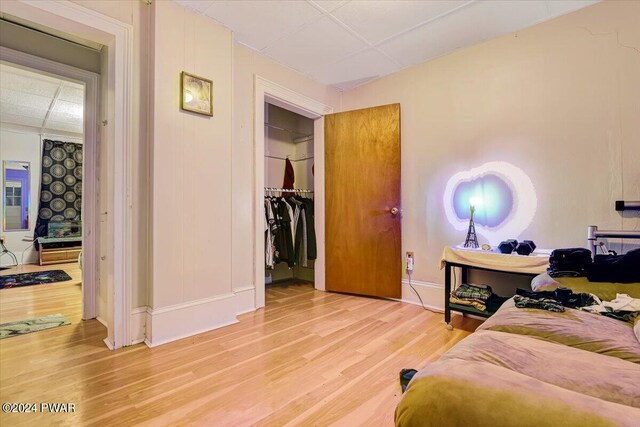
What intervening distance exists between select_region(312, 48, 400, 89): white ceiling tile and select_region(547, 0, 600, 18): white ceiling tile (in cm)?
126

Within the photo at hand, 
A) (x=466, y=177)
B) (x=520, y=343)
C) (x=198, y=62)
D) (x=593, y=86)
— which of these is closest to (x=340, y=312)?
(x=466, y=177)

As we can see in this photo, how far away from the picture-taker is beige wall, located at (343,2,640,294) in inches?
77.5

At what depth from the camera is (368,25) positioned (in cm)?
231

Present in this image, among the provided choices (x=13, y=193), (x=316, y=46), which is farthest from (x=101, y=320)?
(x=13, y=193)

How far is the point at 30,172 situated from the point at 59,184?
1.48ft

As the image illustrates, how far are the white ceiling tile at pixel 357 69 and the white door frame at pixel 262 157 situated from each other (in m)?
0.31

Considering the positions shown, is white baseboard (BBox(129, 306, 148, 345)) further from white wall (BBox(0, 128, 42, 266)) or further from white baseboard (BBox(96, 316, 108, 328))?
white wall (BBox(0, 128, 42, 266))

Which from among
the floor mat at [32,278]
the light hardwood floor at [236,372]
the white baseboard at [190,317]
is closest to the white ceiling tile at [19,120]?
the floor mat at [32,278]

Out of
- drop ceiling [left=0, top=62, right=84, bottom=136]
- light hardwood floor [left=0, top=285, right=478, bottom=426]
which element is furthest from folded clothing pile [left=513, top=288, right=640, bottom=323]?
drop ceiling [left=0, top=62, right=84, bottom=136]

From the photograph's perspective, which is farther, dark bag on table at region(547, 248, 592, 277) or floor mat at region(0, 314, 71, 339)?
floor mat at region(0, 314, 71, 339)

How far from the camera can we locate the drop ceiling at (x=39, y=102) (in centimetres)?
327

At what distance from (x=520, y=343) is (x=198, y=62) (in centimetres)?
262

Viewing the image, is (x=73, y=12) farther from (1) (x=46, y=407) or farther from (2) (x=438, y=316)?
(2) (x=438, y=316)

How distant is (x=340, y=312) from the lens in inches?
104
